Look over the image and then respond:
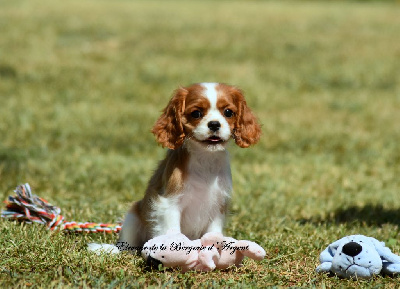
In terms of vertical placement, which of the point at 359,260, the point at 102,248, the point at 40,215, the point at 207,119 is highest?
the point at 207,119

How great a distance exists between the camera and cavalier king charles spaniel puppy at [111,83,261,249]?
4.42m

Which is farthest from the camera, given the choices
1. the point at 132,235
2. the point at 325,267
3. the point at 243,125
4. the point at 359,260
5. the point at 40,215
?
the point at 40,215

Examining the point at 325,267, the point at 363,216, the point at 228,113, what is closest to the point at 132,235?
the point at 228,113

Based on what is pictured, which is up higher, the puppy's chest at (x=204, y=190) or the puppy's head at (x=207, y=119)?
the puppy's head at (x=207, y=119)

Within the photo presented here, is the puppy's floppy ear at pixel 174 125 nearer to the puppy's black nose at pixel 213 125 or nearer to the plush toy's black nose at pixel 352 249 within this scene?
the puppy's black nose at pixel 213 125

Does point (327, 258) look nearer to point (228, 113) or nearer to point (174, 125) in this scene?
point (228, 113)

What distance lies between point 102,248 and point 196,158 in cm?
99

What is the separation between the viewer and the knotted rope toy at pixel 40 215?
550 cm

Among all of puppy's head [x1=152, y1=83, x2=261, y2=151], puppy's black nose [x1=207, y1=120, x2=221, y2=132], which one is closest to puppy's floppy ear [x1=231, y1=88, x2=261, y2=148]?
puppy's head [x1=152, y1=83, x2=261, y2=151]

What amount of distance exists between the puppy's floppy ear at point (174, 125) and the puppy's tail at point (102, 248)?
0.91 metres

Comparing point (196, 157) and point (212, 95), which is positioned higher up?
point (212, 95)

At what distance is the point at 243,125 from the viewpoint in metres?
4.68

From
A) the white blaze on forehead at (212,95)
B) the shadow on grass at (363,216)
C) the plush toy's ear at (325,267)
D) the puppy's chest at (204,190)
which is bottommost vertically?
the shadow on grass at (363,216)

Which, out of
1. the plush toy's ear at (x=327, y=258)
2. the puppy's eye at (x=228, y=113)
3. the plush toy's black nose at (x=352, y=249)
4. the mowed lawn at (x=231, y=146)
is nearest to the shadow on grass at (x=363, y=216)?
the mowed lawn at (x=231, y=146)
